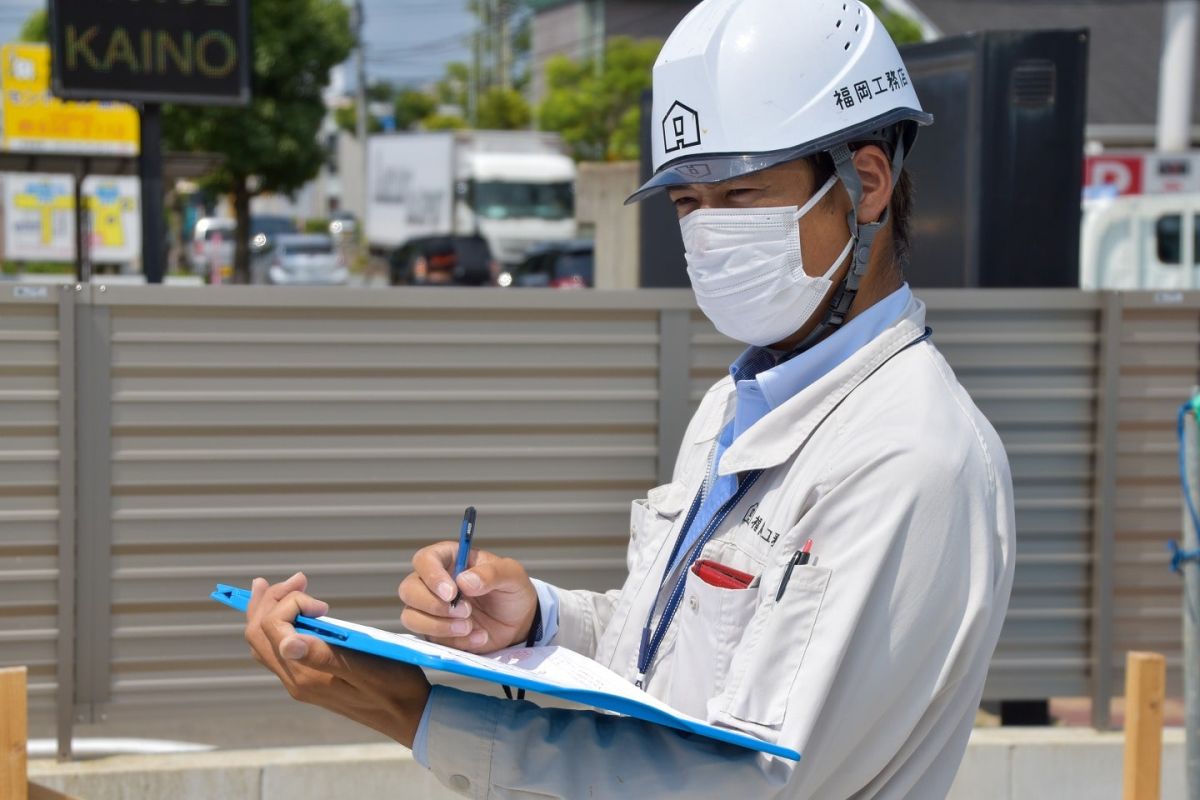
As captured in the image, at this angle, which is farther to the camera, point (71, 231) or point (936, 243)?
point (71, 231)

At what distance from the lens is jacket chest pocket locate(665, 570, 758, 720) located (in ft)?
5.82

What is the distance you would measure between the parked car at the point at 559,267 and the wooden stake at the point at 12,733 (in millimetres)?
20977

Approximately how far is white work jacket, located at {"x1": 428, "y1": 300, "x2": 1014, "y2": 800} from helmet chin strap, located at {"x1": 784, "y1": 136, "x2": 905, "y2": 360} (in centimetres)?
12

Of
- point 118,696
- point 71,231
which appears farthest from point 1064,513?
point 71,231

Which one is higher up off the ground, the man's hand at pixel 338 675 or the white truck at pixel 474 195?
the white truck at pixel 474 195

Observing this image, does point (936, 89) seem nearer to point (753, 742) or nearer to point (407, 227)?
point (753, 742)

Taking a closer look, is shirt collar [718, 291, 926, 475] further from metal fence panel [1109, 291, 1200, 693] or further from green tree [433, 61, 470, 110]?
green tree [433, 61, 470, 110]

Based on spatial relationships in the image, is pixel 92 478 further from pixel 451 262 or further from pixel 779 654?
pixel 451 262

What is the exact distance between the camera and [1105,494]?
5258mm

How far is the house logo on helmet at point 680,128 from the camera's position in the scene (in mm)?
1916

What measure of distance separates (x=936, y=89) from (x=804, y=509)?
13.9ft

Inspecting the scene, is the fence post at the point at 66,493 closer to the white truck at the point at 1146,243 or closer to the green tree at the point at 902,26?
the white truck at the point at 1146,243

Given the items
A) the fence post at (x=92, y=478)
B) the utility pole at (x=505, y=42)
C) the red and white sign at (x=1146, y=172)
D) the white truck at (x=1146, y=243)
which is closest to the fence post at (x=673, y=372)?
the fence post at (x=92, y=478)

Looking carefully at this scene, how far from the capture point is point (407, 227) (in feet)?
130
